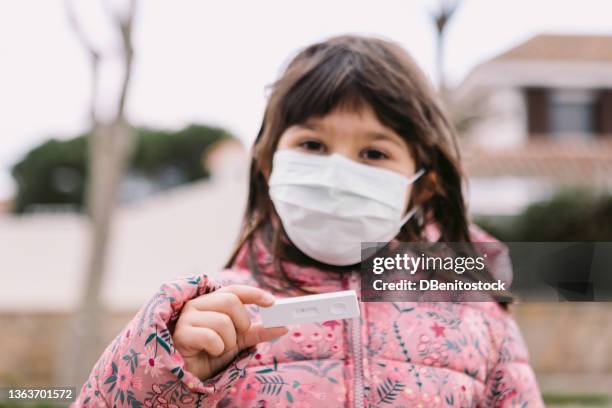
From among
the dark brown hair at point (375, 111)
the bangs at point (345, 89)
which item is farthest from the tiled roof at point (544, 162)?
the bangs at point (345, 89)

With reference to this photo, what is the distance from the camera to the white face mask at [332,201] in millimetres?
1232

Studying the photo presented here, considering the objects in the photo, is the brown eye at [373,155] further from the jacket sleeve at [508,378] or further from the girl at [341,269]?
the jacket sleeve at [508,378]

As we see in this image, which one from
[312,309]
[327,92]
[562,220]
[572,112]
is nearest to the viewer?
[312,309]

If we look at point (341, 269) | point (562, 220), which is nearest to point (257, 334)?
point (341, 269)

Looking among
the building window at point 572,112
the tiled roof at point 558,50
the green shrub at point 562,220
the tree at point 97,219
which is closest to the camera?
the tree at point 97,219

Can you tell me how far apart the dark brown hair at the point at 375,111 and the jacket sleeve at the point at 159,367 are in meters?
0.32

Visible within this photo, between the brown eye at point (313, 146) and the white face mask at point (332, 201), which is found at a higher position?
the brown eye at point (313, 146)

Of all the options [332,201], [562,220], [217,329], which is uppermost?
[332,201]

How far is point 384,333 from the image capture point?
1.14 meters

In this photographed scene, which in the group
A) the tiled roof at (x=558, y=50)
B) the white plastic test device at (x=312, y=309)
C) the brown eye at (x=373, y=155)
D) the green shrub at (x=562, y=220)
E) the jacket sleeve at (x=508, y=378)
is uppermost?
the tiled roof at (x=558, y=50)

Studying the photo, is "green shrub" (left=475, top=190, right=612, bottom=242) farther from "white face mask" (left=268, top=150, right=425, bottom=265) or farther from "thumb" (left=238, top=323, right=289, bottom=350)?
"thumb" (left=238, top=323, right=289, bottom=350)

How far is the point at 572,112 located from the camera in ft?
32.3

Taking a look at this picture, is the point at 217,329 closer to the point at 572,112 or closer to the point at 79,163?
the point at 572,112

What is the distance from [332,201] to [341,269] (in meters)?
0.12
